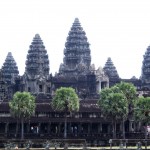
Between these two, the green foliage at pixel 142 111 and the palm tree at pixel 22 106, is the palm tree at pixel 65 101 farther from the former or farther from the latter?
the green foliage at pixel 142 111

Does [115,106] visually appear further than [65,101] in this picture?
No

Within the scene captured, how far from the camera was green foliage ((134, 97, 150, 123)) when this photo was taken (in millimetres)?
121625

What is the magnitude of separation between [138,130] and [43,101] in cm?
2706

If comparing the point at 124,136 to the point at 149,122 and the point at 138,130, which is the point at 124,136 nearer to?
the point at 149,122

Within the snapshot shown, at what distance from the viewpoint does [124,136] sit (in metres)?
125

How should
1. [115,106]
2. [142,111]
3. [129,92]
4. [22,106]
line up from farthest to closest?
[129,92] < [22,106] < [115,106] < [142,111]

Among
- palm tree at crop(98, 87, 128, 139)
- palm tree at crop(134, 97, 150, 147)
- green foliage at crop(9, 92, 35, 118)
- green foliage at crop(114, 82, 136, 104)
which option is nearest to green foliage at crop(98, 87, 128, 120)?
palm tree at crop(98, 87, 128, 139)

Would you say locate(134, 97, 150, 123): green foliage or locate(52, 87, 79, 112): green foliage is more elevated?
locate(52, 87, 79, 112): green foliage

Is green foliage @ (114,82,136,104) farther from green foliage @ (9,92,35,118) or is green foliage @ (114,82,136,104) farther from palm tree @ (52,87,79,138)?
green foliage @ (9,92,35,118)

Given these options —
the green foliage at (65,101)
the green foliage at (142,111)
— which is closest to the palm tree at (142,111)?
the green foliage at (142,111)

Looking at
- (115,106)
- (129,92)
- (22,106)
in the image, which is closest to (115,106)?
(115,106)

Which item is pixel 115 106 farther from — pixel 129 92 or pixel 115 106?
pixel 129 92

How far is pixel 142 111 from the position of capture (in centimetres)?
12238

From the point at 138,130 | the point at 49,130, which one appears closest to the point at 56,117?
the point at 49,130
